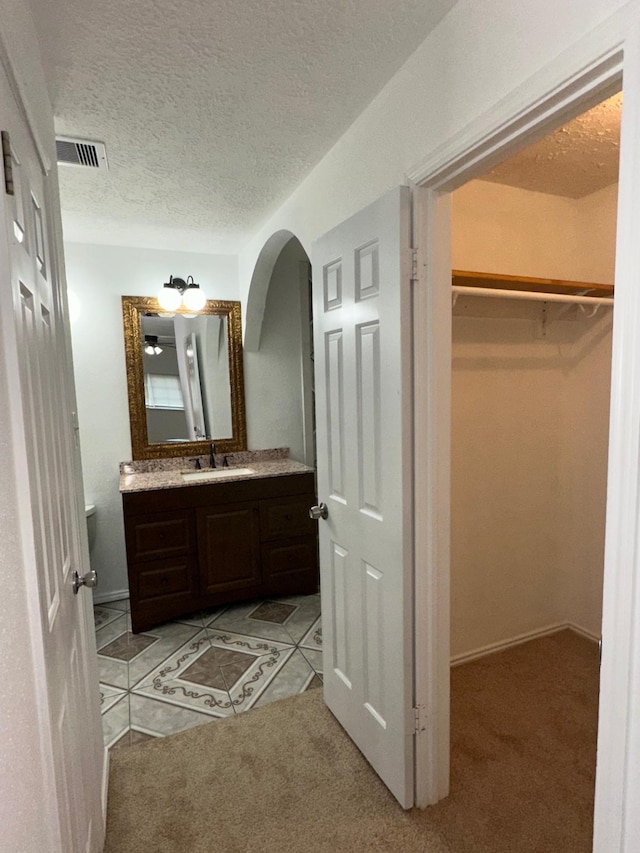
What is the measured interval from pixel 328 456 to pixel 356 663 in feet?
2.74

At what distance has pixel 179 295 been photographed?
317 centimetres

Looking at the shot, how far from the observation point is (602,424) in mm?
2430

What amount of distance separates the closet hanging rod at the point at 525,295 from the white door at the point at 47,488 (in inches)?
57.4

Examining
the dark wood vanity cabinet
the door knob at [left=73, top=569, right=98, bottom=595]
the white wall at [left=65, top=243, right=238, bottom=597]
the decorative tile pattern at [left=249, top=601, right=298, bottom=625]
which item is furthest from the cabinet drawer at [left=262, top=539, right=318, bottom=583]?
the door knob at [left=73, top=569, right=98, bottom=595]

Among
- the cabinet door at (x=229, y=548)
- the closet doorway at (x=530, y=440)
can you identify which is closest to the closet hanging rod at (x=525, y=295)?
the closet doorway at (x=530, y=440)

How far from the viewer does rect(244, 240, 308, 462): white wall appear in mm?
3520

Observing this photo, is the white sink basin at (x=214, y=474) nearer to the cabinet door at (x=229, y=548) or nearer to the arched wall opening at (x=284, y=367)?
the cabinet door at (x=229, y=548)

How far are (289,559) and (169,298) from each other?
76.8 inches

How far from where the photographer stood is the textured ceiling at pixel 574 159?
5.35 feet

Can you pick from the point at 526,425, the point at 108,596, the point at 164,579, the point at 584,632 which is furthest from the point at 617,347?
the point at 108,596

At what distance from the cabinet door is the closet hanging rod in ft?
6.09

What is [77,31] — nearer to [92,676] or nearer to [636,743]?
[92,676]

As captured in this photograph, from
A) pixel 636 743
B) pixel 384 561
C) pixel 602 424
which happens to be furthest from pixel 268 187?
pixel 636 743

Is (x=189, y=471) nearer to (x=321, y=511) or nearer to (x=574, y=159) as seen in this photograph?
(x=321, y=511)
